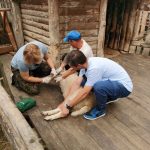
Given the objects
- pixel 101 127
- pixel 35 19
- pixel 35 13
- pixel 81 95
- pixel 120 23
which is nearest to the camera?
pixel 81 95

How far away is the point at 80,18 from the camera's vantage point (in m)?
5.14

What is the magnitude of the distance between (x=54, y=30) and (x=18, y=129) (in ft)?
9.10

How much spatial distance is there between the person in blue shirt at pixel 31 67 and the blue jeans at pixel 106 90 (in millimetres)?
1125

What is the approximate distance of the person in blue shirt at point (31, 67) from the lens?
345 cm

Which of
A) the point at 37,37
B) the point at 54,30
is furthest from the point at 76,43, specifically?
the point at 37,37

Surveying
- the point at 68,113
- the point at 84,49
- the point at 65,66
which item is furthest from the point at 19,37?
the point at 68,113

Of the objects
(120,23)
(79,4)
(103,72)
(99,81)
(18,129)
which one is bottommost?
(18,129)

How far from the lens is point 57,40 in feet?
16.1

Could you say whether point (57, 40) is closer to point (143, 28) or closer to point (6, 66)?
point (6, 66)

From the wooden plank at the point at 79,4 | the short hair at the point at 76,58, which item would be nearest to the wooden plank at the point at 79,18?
the wooden plank at the point at 79,4

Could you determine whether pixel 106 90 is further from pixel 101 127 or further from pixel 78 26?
pixel 78 26

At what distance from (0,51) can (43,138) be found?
4.33 metres

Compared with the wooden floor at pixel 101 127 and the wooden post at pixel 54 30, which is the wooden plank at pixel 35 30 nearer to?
the wooden post at pixel 54 30

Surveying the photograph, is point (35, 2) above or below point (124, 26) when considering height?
above
